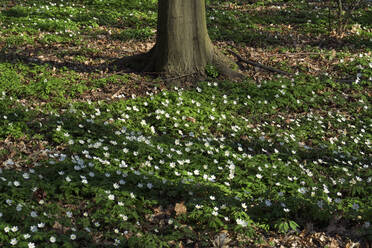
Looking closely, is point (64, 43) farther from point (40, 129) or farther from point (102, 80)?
point (40, 129)

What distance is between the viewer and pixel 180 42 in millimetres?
7391

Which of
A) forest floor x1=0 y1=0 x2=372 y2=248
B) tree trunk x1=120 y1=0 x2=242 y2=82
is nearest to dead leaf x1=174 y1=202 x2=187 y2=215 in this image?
forest floor x1=0 y1=0 x2=372 y2=248

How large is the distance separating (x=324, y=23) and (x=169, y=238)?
1009cm

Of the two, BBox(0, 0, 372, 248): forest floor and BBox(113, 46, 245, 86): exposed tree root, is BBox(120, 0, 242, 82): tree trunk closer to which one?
BBox(113, 46, 245, 86): exposed tree root

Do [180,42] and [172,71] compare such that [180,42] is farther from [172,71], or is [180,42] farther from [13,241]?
[13,241]

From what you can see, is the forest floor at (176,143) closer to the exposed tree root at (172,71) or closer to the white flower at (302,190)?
the white flower at (302,190)

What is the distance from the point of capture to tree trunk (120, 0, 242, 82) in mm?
7285

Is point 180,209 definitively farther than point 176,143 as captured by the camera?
No

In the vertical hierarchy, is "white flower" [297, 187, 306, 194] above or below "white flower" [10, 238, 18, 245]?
below

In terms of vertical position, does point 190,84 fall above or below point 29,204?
above

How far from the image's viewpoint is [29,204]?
12.8 ft

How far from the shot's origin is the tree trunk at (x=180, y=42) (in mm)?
7285

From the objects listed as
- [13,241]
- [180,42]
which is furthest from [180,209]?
[180,42]

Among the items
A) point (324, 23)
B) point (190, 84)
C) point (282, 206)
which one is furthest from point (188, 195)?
point (324, 23)
